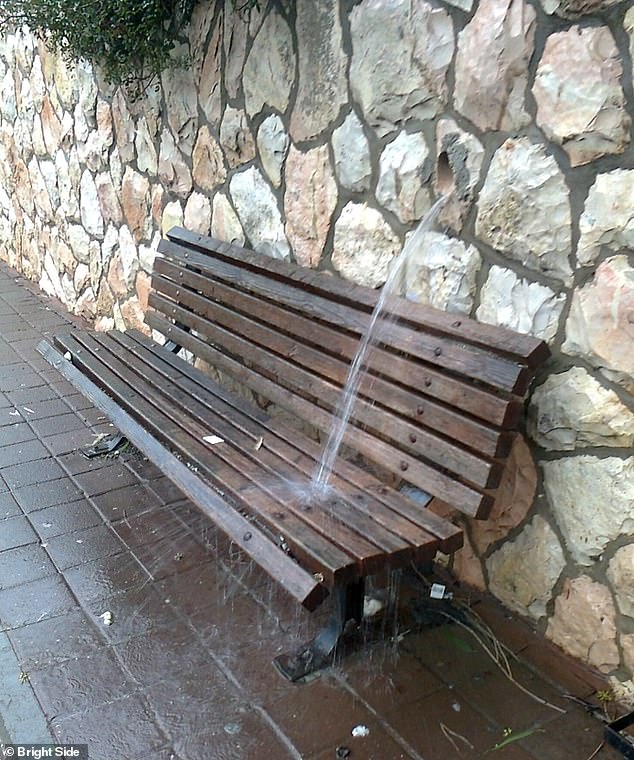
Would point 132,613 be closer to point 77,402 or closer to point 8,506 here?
point 8,506

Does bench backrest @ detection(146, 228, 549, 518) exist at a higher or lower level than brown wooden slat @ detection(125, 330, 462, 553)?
higher

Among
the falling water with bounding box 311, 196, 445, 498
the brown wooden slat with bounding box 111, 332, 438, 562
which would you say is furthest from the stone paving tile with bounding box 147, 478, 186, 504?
the falling water with bounding box 311, 196, 445, 498

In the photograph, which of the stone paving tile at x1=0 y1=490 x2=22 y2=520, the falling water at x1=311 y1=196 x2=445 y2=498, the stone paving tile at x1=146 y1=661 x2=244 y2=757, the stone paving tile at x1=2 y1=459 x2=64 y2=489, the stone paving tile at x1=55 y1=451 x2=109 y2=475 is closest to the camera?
the stone paving tile at x1=146 y1=661 x2=244 y2=757

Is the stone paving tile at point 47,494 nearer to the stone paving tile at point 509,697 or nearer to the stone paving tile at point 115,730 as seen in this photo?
the stone paving tile at point 115,730

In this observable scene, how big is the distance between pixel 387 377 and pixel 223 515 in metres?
0.64

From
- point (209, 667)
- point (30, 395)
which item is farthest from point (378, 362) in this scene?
point (30, 395)

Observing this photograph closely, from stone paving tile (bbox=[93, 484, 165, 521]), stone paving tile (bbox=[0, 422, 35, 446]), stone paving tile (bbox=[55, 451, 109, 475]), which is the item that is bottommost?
stone paving tile (bbox=[0, 422, 35, 446])

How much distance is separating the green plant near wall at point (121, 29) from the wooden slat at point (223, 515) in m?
1.66

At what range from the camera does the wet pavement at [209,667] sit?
6.49 feet

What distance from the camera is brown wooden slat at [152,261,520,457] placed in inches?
81.4

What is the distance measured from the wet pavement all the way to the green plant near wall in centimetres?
215

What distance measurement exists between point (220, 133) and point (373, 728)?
8.17 feet

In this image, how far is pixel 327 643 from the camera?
2211 millimetres

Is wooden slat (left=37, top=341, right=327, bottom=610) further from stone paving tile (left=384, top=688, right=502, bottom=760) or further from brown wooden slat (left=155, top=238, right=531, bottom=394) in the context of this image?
brown wooden slat (left=155, top=238, right=531, bottom=394)
